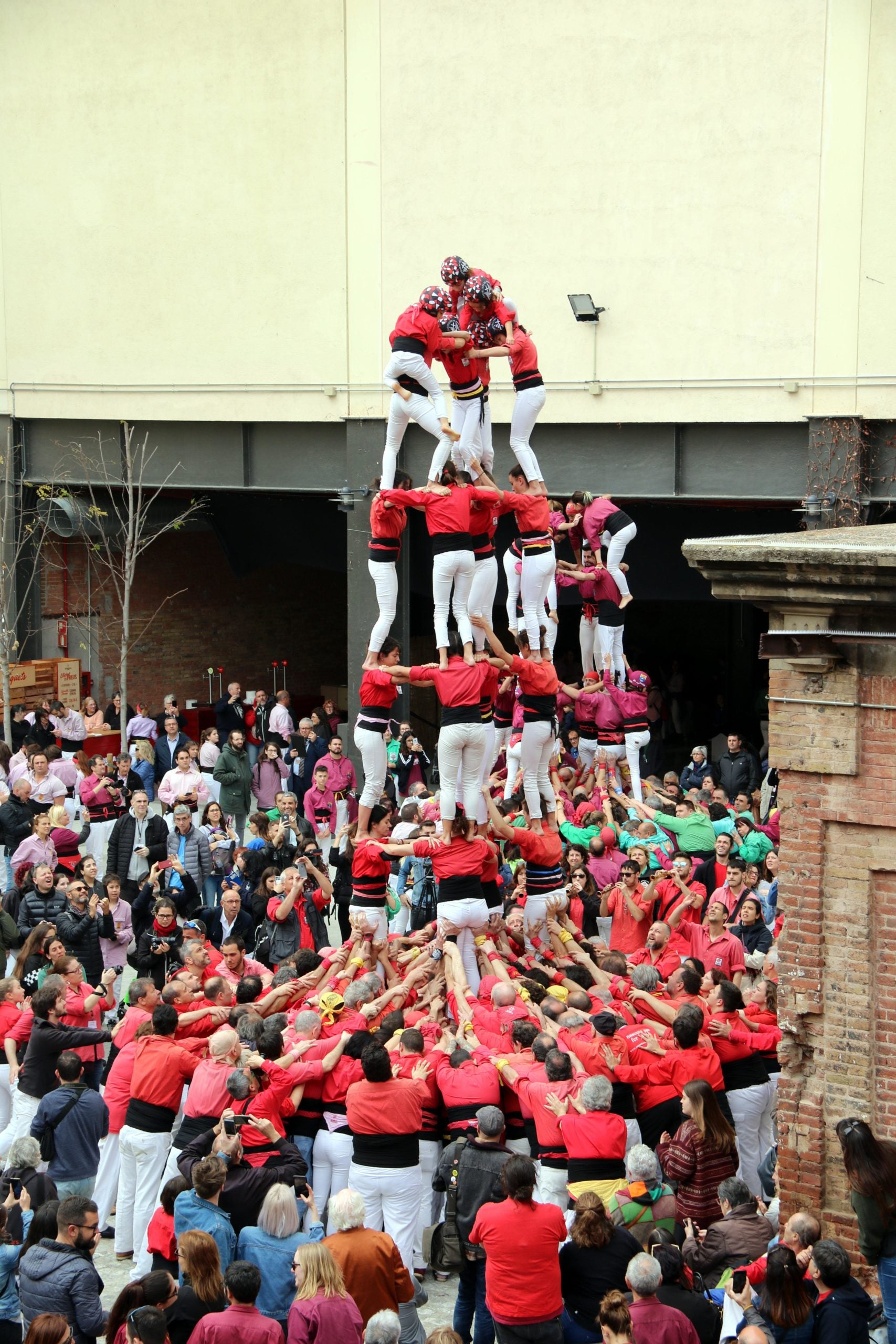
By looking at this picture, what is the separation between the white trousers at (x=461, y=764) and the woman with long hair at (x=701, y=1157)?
3.54 m

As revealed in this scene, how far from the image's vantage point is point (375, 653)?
12.8m

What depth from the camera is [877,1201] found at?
7062 mm

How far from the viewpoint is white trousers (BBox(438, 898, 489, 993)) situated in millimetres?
11203

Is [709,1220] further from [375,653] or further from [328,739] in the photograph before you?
[328,739]

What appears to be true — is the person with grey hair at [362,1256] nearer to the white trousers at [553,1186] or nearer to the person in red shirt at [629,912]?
the white trousers at [553,1186]

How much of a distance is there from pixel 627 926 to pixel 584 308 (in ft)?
34.4

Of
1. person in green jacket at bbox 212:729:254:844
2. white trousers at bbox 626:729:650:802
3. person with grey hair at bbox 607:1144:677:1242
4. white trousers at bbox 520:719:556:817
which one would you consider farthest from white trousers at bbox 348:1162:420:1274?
white trousers at bbox 626:729:650:802

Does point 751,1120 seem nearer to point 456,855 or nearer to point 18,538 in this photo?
point 456,855

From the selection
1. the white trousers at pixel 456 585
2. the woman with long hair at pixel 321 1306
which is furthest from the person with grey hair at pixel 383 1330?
the white trousers at pixel 456 585

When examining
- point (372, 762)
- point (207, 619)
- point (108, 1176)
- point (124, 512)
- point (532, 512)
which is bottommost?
point (108, 1176)

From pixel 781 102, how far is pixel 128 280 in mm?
10478

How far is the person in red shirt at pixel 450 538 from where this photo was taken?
11.6 metres

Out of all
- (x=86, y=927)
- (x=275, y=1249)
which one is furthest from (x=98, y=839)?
(x=275, y=1249)

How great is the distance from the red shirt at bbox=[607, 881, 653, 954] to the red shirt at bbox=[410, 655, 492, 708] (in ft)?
7.08
